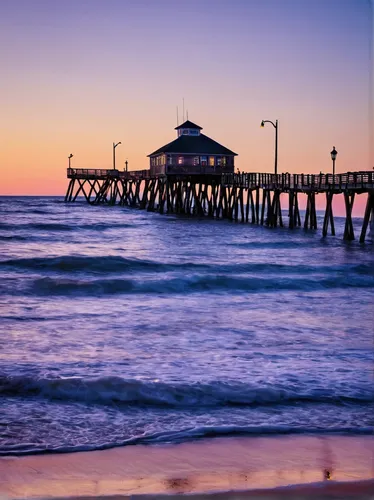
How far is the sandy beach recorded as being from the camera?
514cm

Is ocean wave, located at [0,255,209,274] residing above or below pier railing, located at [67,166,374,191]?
below

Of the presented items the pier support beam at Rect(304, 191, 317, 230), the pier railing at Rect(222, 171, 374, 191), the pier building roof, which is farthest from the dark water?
the pier building roof

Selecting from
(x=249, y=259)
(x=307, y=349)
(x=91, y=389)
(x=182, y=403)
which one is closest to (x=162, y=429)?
(x=182, y=403)

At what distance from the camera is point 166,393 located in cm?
824

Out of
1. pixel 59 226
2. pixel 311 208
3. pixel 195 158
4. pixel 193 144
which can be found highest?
pixel 193 144

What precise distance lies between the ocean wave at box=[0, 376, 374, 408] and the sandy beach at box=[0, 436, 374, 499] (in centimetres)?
143

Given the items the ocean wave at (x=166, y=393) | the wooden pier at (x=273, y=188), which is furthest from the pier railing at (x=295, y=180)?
the ocean wave at (x=166, y=393)

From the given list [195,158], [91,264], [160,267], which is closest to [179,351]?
[160,267]

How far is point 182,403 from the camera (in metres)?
7.95

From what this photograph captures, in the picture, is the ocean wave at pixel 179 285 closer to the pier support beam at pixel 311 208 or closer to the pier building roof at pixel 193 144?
the pier support beam at pixel 311 208

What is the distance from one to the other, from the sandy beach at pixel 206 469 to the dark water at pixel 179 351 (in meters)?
0.34

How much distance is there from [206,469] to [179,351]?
5.27 m

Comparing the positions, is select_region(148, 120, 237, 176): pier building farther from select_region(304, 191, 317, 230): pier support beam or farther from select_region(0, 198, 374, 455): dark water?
select_region(0, 198, 374, 455): dark water

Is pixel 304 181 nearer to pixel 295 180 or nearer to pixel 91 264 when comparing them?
pixel 295 180
